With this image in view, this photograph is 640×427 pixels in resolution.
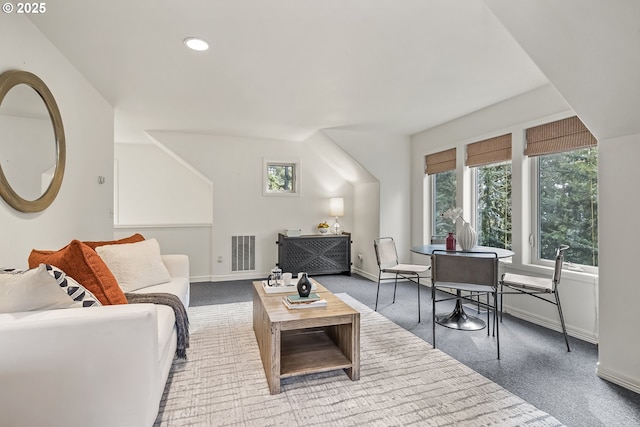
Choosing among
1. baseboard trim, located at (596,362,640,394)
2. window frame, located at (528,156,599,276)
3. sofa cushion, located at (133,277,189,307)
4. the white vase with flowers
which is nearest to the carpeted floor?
baseboard trim, located at (596,362,640,394)

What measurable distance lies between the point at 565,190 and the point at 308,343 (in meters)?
2.75

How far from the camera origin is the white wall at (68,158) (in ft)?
5.87

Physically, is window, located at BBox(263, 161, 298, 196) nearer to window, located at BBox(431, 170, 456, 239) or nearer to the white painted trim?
the white painted trim

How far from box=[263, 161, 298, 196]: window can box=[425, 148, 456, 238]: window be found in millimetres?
2245

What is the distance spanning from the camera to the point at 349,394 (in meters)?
1.87

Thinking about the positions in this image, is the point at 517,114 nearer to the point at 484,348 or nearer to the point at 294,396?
the point at 484,348

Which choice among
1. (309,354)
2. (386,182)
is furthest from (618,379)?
(386,182)

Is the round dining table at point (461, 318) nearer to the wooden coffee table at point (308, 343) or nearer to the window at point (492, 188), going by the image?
the window at point (492, 188)

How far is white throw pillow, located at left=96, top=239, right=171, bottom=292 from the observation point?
240 centimetres

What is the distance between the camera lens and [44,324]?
1.21 metres

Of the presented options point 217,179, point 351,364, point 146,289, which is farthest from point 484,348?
point 217,179

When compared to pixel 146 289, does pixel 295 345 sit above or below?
below

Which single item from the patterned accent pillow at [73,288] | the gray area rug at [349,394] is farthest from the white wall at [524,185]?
the patterned accent pillow at [73,288]

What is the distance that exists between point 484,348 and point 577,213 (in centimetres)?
154
